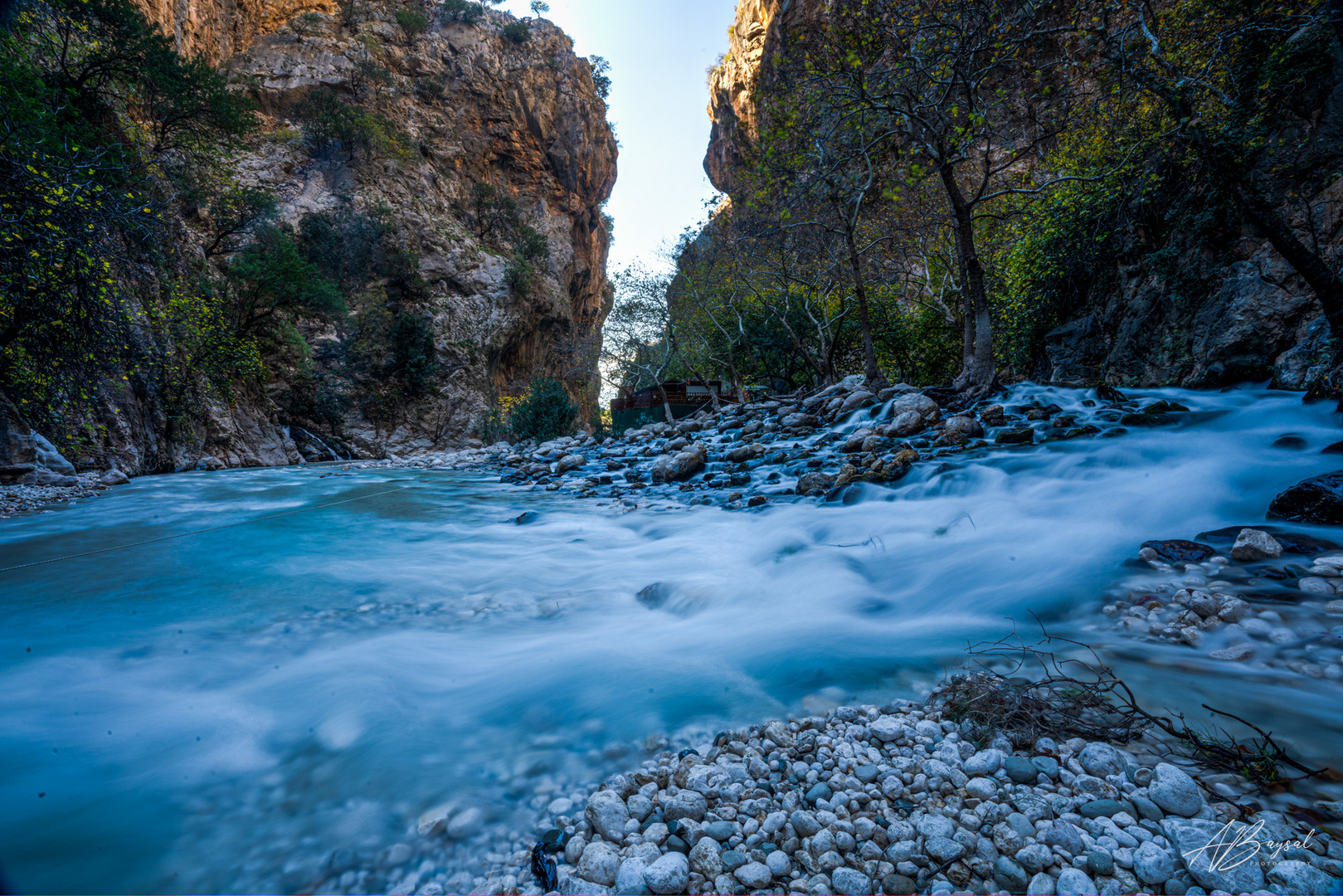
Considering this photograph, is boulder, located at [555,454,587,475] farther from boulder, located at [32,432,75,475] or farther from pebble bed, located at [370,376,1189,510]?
boulder, located at [32,432,75,475]

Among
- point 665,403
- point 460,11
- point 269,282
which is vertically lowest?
point 665,403

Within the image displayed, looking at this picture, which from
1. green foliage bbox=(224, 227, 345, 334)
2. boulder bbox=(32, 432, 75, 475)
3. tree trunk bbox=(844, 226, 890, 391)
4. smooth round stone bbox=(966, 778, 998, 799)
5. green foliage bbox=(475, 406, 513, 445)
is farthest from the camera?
green foliage bbox=(475, 406, 513, 445)

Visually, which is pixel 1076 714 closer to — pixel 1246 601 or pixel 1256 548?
pixel 1246 601

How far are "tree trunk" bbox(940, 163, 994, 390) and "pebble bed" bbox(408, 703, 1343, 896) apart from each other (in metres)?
8.14

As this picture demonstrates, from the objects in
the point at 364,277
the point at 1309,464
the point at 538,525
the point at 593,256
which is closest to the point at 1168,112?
the point at 1309,464

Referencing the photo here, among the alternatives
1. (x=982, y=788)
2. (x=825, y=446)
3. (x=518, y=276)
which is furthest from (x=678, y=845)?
(x=518, y=276)

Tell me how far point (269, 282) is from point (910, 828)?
21021 millimetres

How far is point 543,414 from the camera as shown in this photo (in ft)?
66.4

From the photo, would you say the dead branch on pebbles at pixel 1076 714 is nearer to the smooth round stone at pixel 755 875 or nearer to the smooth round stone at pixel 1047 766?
the smooth round stone at pixel 1047 766

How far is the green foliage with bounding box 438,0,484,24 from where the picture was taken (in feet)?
98.2

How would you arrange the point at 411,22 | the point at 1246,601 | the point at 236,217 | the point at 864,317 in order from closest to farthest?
the point at 1246,601 → the point at 864,317 → the point at 236,217 → the point at 411,22

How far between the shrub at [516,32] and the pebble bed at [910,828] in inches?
1624

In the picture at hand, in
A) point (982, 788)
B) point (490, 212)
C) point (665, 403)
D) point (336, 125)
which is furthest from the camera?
point (490, 212)
